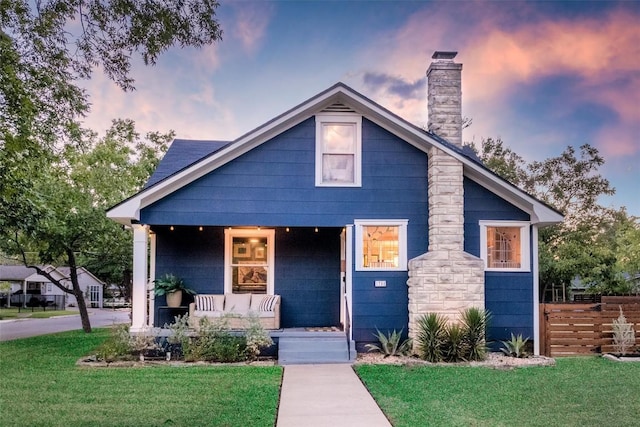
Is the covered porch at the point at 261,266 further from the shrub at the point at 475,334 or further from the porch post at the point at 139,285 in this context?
the shrub at the point at 475,334

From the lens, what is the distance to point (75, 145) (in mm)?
7090

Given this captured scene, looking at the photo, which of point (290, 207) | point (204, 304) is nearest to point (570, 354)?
point (290, 207)

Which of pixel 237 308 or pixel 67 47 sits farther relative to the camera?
pixel 237 308

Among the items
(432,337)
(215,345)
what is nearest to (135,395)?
(215,345)

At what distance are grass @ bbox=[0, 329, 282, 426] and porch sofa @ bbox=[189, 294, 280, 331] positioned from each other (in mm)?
1878

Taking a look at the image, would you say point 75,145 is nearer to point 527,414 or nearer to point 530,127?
point 527,414

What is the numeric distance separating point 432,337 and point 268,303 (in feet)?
11.6

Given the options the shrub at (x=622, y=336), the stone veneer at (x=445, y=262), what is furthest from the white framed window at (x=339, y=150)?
the shrub at (x=622, y=336)

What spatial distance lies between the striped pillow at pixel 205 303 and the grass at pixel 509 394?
12.1ft

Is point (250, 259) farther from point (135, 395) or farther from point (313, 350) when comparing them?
point (135, 395)

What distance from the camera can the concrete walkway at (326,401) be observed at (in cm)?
559

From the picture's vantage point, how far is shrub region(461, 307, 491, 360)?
372 inches

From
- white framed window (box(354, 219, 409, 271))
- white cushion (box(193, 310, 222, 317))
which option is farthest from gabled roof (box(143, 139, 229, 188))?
white framed window (box(354, 219, 409, 271))

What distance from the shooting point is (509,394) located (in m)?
6.77
